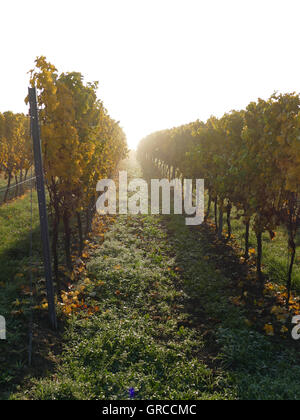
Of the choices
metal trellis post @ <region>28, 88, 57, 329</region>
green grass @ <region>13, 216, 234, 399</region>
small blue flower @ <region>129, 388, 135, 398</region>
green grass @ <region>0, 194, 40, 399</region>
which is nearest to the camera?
small blue flower @ <region>129, 388, 135, 398</region>

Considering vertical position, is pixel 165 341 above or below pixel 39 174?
below

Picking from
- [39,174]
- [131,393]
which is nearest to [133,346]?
[131,393]

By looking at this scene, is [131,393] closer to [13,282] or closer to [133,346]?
[133,346]

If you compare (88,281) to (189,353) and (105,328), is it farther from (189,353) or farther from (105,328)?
(189,353)

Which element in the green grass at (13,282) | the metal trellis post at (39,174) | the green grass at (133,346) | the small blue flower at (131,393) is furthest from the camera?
the metal trellis post at (39,174)

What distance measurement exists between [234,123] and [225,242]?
447 cm

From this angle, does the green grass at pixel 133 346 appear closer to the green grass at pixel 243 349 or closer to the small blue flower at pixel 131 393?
the small blue flower at pixel 131 393

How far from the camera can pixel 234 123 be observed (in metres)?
10.8

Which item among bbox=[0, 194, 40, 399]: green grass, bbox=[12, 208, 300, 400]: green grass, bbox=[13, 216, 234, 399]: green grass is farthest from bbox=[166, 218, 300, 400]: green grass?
bbox=[0, 194, 40, 399]: green grass

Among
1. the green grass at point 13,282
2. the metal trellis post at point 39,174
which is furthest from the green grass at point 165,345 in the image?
the metal trellis post at point 39,174

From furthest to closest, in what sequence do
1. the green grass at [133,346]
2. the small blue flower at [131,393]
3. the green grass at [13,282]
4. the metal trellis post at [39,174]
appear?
the metal trellis post at [39,174], the green grass at [13,282], the green grass at [133,346], the small blue flower at [131,393]

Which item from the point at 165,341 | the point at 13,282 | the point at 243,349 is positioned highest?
the point at 13,282

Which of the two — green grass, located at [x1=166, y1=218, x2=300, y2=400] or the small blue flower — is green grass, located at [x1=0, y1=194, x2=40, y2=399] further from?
green grass, located at [x1=166, y1=218, x2=300, y2=400]

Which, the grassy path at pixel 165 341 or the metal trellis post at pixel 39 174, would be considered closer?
the grassy path at pixel 165 341
